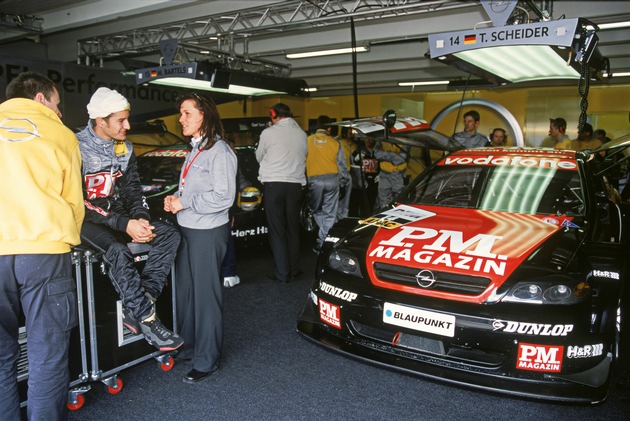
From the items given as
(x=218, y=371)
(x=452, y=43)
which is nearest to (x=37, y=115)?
(x=218, y=371)

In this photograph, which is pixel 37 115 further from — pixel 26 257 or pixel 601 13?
pixel 601 13

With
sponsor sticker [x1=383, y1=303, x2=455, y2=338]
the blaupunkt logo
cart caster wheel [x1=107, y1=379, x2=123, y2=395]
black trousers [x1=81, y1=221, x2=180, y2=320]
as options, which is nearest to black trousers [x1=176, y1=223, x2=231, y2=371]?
black trousers [x1=81, y1=221, x2=180, y2=320]

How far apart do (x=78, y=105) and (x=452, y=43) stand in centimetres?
824

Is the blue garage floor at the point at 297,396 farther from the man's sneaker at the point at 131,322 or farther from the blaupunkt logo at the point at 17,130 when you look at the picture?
the blaupunkt logo at the point at 17,130

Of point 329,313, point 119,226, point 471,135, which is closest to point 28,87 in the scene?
point 119,226

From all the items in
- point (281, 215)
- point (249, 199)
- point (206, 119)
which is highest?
point (206, 119)

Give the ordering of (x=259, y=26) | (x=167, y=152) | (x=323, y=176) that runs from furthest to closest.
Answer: (x=259, y=26), (x=323, y=176), (x=167, y=152)

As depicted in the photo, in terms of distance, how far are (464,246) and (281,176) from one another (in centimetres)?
253

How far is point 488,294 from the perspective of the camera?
2.56m

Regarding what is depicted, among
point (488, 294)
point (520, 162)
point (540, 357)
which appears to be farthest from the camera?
point (520, 162)

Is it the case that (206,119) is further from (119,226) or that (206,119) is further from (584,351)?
(584,351)

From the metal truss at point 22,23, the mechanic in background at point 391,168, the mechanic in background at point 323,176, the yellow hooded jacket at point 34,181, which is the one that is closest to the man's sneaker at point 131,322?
the yellow hooded jacket at point 34,181

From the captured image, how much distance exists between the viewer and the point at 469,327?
2.51m

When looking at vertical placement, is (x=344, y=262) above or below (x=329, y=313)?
above
